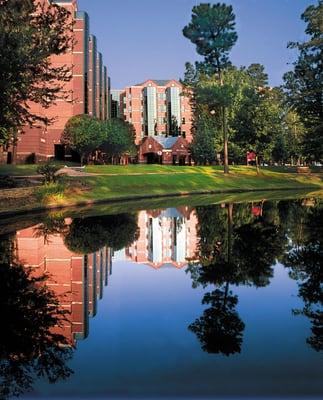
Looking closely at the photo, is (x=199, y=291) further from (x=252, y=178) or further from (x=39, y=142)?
(x=39, y=142)

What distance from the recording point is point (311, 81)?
57.1 metres

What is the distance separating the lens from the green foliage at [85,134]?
223 ft

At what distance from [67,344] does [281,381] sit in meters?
2.41

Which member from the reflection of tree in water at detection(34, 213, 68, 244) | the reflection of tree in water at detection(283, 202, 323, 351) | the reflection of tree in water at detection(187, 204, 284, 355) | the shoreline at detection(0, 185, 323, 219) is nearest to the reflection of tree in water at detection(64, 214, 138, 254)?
the reflection of tree in water at detection(34, 213, 68, 244)

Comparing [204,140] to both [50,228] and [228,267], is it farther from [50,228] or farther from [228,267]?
[228,267]

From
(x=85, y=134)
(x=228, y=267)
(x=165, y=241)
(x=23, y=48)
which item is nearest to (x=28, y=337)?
(x=228, y=267)

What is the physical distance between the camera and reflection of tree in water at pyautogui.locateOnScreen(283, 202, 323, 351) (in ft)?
21.5

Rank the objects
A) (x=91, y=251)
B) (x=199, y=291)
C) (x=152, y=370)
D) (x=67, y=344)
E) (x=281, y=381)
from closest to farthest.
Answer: (x=281, y=381) < (x=152, y=370) < (x=67, y=344) < (x=199, y=291) < (x=91, y=251)

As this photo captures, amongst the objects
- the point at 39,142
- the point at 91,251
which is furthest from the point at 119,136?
the point at 91,251

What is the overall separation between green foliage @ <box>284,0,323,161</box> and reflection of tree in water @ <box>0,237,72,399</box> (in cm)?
5250

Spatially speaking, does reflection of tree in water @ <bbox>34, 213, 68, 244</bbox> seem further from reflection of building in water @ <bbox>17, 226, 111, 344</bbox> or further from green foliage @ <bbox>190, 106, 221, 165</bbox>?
green foliage @ <bbox>190, 106, 221, 165</bbox>

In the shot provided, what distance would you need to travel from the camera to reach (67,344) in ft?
19.2

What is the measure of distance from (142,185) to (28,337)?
37.0 meters

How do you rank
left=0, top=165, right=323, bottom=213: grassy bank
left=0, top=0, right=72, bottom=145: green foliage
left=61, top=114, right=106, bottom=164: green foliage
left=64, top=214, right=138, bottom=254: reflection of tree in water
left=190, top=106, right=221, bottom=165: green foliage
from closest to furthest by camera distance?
1. left=64, top=214, right=138, bottom=254: reflection of tree in water
2. left=0, top=0, right=72, bottom=145: green foliage
3. left=0, top=165, right=323, bottom=213: grassy bank
4. left=61, top=114, right=106, bottom=164: green foliage
5. left=190, top=106, right=221, bottom=165: green foliage
